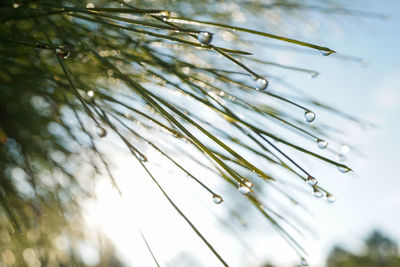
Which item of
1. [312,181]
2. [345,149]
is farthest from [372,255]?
[312,181]

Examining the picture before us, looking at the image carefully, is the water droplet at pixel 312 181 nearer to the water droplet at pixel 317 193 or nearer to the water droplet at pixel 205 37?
the water droplet at pixel 317 193

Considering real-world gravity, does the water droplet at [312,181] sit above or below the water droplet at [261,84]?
below

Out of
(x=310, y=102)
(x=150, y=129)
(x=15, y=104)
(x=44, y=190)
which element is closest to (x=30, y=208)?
(x=44, y=190)

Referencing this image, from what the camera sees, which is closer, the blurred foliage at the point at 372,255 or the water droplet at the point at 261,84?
the water droplet at the point at 261,84

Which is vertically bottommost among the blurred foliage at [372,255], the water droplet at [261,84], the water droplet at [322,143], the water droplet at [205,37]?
the blurred foliage at [372,255]

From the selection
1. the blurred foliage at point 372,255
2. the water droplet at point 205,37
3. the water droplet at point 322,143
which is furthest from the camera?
the blurred foliage at point 372,255

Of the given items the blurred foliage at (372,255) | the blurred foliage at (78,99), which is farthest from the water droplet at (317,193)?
the blurred foliage at (372,255)

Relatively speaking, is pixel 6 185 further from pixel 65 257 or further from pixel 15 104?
pixel 65 257

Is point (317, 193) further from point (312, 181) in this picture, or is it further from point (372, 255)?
point (372, 255)
